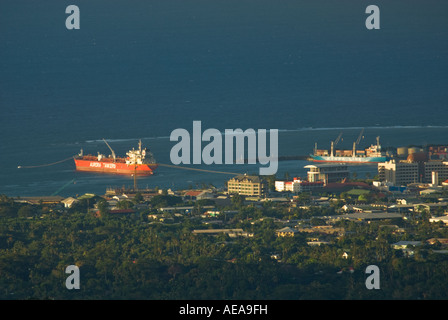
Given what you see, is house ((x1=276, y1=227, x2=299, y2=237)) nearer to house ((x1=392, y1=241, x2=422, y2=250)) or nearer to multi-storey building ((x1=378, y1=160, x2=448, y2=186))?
house ((x1=392, y1=241, x2=422, y2=250))

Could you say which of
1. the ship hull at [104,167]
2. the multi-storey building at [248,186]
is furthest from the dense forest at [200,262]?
the ship hull at [104,167]

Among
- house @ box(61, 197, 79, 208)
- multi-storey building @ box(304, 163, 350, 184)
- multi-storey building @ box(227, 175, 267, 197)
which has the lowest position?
house @ box(61, 197, 79, 208)

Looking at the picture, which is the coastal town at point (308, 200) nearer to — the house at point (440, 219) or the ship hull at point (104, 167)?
the house at point (440, 219)

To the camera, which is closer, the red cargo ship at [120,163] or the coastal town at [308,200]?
the coastal town at [308,200]

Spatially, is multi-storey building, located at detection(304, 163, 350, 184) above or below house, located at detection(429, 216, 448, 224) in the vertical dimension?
above

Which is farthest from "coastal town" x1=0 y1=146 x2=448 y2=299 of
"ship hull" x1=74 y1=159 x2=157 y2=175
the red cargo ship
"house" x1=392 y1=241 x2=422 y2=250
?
"ship hull" x1=74 y1=159 x2=157 y2=175

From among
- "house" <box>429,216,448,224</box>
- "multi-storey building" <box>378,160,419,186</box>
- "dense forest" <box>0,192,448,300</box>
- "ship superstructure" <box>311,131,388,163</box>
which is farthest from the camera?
"ship superstructure" <box>311,131,388,163</box>

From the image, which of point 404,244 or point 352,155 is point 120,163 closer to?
point 352,155
